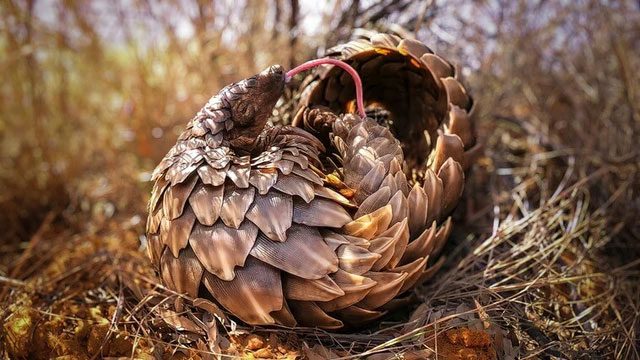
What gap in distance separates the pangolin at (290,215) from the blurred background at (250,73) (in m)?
0.33

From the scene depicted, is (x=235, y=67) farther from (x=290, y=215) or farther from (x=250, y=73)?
(x=290, y=215)

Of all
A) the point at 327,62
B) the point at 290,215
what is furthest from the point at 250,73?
the point at 290,215

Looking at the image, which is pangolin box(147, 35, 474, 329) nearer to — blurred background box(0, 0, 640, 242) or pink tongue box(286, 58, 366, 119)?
pink tongue box(286, 58, 366, 119)

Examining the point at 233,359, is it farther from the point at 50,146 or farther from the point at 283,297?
the point at 50,146

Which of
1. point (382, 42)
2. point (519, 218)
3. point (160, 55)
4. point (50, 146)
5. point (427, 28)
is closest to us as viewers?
point (382, 42)

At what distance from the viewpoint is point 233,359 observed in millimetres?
1124

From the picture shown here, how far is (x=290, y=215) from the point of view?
1.16 metres

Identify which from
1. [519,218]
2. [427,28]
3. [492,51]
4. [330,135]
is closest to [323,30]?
[427,28]

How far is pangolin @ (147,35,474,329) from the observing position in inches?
45.1

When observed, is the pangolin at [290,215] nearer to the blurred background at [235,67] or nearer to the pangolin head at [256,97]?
the pangolin head at [256,97]

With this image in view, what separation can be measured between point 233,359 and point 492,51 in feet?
5.49

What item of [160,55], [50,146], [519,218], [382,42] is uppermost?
[382,42]

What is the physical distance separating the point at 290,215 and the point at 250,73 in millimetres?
1195

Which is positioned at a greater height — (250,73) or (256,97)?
(256,97)
